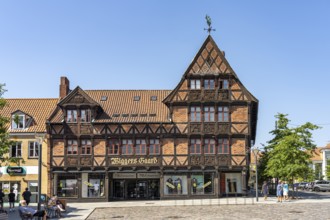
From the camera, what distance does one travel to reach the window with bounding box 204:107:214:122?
46719 mm

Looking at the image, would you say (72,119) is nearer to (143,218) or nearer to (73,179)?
(73,179)

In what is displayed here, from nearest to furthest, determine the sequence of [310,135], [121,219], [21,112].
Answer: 1. [121,219]
2. [310,135]
3. [21,112]

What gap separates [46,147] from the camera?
47312 mm

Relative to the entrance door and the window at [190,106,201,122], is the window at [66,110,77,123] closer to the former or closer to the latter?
the entrance door

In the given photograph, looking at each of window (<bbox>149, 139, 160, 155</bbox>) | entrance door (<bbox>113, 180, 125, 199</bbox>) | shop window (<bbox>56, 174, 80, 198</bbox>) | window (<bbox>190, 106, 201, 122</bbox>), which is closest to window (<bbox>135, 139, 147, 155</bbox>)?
window (<bbox>149, 139, 160, 155</bbox>)

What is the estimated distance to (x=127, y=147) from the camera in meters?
46.8

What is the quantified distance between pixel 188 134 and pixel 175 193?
570cm

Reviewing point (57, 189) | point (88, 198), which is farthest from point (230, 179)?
point (57, 189)

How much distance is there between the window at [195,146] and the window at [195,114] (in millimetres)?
1982

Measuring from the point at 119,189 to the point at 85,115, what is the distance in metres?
7.82

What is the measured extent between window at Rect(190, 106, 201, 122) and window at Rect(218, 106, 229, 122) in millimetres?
1890

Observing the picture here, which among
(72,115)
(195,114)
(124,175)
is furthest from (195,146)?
(72,115)

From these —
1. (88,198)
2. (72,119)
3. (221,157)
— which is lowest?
(88,198)

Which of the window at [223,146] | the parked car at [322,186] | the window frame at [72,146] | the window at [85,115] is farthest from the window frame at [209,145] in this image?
the parked car at [322,186]
